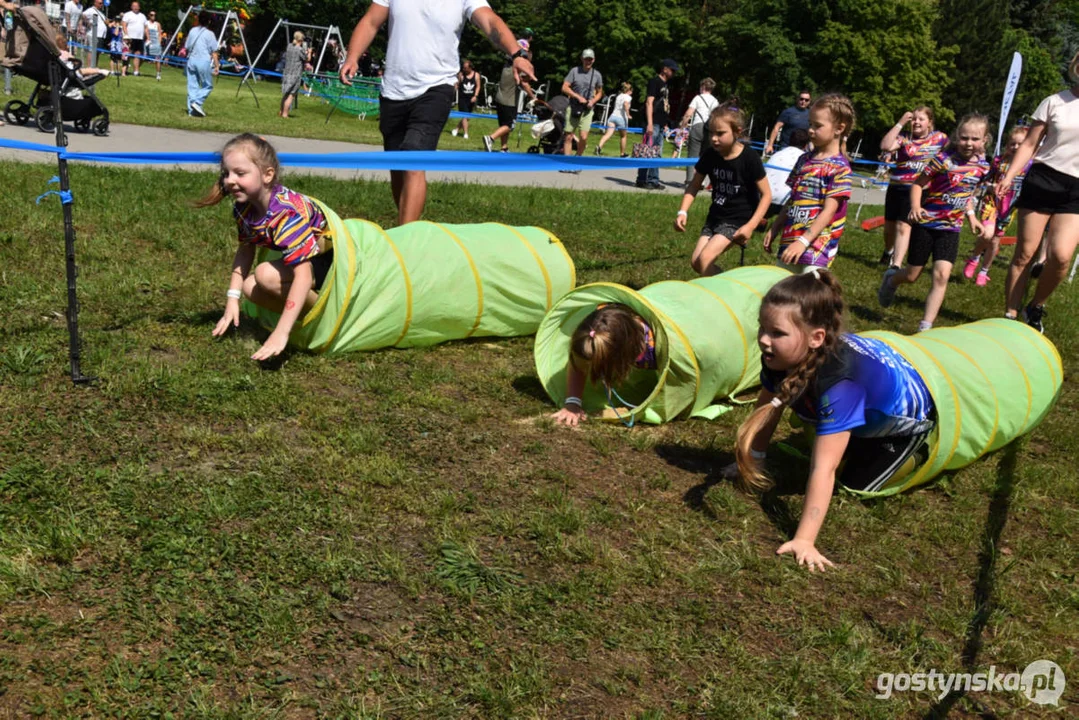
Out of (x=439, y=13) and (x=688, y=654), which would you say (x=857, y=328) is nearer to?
(x=439, y=13)

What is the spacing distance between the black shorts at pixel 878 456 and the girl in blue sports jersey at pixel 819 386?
0.25ft

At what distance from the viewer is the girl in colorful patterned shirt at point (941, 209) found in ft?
24.4

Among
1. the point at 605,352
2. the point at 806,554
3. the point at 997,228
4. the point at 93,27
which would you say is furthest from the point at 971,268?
the point at 93,27

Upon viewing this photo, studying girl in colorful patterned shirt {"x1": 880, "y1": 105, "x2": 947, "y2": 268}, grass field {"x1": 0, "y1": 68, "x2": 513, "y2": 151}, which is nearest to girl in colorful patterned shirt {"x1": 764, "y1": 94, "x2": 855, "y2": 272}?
girl in colorful patterned shirt {"x1": 880, "y1": 105, "x2": 947, "y2": 268}

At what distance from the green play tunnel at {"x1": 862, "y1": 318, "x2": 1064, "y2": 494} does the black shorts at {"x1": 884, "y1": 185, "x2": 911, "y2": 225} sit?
3180mm

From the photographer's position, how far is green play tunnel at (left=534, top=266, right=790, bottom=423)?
193 inches

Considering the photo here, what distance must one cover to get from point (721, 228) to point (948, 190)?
2169 millimetres

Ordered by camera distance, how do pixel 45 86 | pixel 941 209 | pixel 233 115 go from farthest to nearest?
pixel 233 115 → pixel 45 86 → pixel 941 209

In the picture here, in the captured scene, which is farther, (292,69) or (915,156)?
(292,69)

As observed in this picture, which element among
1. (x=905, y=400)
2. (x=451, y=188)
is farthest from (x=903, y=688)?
(x=451, y=188)

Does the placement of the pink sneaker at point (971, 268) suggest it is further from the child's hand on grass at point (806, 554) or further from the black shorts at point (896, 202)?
the child's hand on grass at point (806, 554)

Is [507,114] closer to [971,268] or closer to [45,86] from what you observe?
[45,86]

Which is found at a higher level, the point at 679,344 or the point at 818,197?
the point at 818,197

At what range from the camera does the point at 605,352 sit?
476cm
